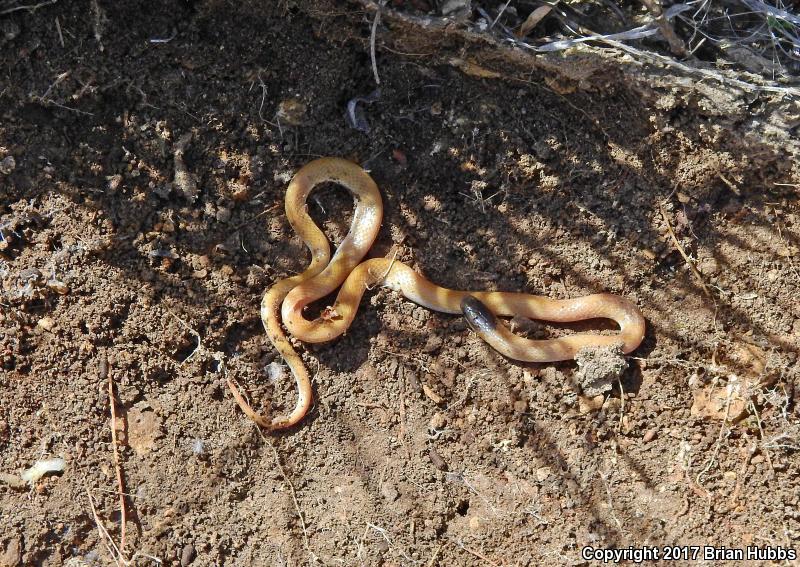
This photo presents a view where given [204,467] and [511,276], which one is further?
[511,276]

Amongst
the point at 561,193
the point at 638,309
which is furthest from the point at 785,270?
the point at 561,193

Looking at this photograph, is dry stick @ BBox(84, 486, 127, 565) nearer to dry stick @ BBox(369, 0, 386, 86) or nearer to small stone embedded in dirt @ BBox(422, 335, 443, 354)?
small stone embedded in dirt @ BBox(422, 335, 443, 354)

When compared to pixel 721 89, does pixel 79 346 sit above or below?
below

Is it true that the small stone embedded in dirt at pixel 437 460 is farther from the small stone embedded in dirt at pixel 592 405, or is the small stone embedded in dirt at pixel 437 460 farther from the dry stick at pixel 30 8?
the dry stick at pixel 30 8

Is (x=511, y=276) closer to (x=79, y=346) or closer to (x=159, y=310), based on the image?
(x=159, y=310)

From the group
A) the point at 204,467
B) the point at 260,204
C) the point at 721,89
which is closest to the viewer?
the point at 721,89

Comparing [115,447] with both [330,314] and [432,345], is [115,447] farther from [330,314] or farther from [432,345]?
[432,345]

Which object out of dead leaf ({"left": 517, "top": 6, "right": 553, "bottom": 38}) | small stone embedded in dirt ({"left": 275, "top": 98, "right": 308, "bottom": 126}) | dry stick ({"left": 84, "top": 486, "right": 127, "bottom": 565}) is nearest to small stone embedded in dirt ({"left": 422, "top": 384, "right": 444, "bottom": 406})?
small stone embedded in dirt ({"left": 275, "top": 98, "right": 308, "bottom": 126})

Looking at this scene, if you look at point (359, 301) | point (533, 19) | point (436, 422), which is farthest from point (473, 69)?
point (436, 422)
